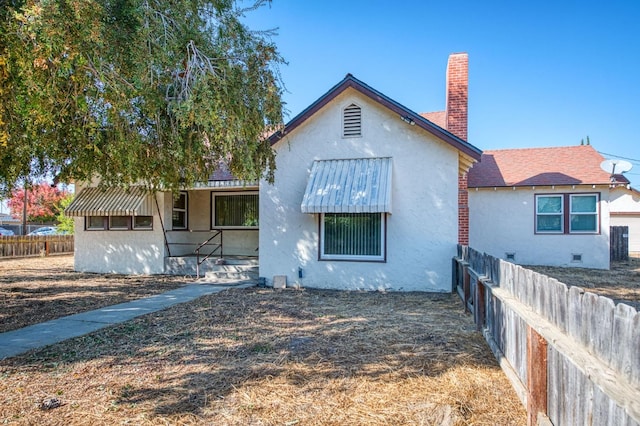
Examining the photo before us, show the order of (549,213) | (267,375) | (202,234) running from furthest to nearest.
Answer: (202,234) < (549,213) < (267,375)

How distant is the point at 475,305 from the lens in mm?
6695

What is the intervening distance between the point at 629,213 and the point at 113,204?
102 ft

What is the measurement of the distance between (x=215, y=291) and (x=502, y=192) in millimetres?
12077

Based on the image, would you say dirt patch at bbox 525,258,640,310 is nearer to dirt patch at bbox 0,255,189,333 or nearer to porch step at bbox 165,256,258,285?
porch step at bbox 165,256,258,285

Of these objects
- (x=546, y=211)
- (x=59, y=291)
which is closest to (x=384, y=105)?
(x=546, y=211)

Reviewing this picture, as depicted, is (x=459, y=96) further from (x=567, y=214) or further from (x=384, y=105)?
(x=567, y=214)

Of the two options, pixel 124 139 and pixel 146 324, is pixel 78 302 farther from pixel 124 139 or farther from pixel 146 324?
pixel 124 139

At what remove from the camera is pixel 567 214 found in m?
15.0

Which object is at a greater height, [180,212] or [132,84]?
[132,84]

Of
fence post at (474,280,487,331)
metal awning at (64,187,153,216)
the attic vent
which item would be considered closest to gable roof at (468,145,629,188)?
the attic vent

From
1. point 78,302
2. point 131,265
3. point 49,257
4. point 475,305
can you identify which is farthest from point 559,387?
point 49,257

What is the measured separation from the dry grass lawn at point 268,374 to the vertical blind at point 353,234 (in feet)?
10.5

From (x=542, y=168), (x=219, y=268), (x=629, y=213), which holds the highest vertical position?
(x=542, y=168)

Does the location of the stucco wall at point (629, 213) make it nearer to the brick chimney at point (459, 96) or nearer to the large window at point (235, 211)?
the brick chimney at point (459, 96)
